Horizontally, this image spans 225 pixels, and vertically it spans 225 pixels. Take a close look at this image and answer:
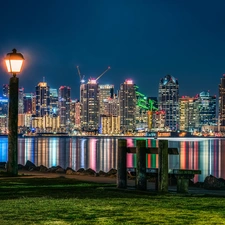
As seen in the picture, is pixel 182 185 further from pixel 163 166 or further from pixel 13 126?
pixel 13 126

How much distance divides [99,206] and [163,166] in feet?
12.1

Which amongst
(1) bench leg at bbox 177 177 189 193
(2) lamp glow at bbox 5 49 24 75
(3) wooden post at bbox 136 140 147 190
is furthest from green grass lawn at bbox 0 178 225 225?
(2) lamp glow at bbox 5 49 24 75

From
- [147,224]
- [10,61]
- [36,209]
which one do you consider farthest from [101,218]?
[10,61]

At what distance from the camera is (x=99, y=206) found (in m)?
11.3

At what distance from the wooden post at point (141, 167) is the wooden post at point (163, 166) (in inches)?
20.1

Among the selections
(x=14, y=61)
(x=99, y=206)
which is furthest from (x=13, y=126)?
(x=99, y=206)

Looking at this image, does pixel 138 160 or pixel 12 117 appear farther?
pixel 12 117

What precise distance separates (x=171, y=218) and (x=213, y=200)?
336 cm

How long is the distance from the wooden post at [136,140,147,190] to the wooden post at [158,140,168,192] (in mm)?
511

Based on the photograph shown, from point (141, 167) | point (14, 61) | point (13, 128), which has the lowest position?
point (141, 167)

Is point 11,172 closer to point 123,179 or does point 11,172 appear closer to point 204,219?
point 123,179

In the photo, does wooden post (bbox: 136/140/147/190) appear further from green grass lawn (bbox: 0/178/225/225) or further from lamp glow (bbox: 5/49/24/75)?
lamp glow (bbox: 5/49/24/75)

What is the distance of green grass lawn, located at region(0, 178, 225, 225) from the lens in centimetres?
966

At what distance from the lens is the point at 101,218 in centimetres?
975
